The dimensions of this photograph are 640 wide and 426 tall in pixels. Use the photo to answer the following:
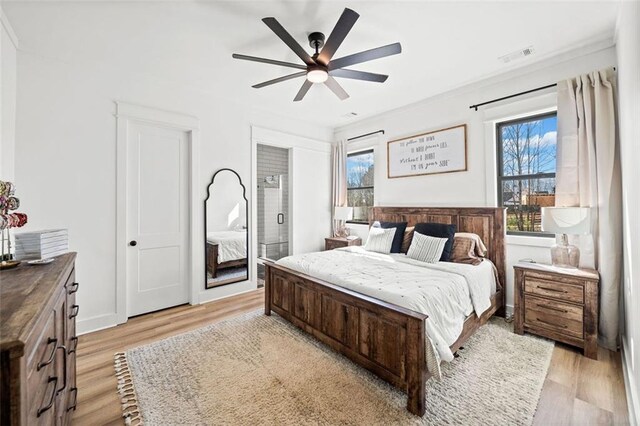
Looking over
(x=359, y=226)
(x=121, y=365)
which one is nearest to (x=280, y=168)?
(x=359, y=226)

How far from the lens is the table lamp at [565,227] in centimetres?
251

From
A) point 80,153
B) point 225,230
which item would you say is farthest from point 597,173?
point 80,153

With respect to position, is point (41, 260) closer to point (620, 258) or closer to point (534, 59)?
point (620, 258)

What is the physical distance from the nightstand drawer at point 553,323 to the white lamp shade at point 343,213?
2.84 metres

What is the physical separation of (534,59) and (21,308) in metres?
4.36

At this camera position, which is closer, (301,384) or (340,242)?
(301,384)

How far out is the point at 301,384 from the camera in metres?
2.08

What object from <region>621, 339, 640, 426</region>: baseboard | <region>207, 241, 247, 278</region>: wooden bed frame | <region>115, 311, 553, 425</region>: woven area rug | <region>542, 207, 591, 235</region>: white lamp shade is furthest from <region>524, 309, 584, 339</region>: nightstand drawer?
<region>207, 241, 247, 278</region>: wooden bed frame

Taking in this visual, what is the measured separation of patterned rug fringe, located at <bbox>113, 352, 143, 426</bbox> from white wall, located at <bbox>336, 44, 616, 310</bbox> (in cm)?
375

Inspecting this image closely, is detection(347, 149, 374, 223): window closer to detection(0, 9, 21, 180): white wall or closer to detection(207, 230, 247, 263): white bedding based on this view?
detection(207, 230, 247, 263): white bedding

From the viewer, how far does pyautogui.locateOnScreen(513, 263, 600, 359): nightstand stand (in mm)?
2381

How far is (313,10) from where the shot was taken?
2.21 metres

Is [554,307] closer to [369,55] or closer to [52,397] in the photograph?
[369,55]

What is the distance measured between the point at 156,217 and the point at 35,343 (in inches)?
112
